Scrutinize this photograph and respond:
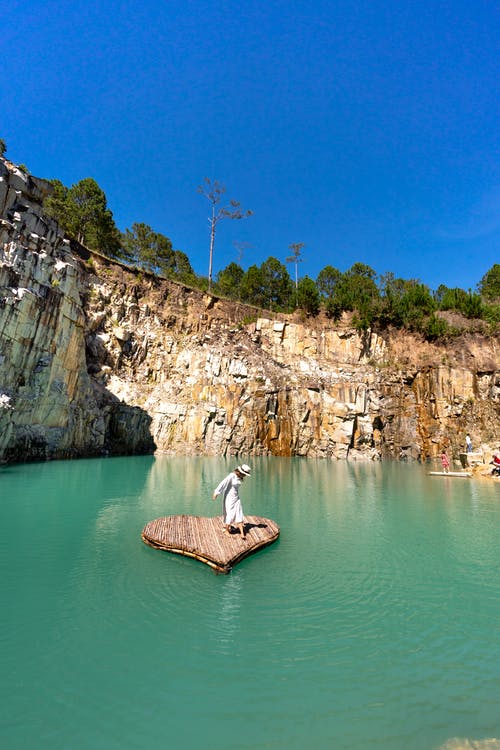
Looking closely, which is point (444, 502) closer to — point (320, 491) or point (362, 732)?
point (320, 491)

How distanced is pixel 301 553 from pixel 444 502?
30.0ft

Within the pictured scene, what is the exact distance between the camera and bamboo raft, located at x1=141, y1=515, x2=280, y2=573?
8.01m

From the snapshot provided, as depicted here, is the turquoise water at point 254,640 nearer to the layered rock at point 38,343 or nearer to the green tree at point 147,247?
the layered rock at point 38,343

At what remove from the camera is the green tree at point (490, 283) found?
54.3m

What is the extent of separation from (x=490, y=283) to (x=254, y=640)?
6425 centimetres

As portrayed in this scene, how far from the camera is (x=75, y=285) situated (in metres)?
29.7

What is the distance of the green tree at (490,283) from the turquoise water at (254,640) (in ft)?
173

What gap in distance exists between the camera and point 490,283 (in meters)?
56.8

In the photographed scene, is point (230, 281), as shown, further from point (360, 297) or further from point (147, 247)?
point (360, 297)

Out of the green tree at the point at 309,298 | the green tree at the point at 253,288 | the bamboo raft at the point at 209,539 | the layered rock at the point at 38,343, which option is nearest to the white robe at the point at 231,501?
the bamboo raft at the point at 209,539

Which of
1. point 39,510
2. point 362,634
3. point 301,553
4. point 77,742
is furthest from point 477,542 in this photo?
point 39,510

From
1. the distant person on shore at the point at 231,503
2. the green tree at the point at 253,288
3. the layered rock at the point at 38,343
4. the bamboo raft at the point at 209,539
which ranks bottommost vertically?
the bamboo raft at the point at 209,539

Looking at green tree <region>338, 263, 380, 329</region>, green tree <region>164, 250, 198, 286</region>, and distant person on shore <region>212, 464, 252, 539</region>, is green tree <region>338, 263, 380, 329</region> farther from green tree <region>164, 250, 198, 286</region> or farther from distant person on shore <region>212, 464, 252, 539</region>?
distant person on shore <region>212, 464, 252, 539</region>

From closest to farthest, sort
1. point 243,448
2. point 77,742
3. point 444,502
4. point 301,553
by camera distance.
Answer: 1. point 77,742
2. point 301,553
3. point 444,502
4. point 243,448
